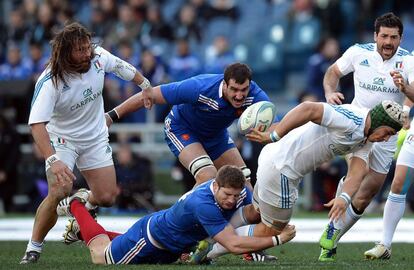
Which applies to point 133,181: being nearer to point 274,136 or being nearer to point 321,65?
point 321,65

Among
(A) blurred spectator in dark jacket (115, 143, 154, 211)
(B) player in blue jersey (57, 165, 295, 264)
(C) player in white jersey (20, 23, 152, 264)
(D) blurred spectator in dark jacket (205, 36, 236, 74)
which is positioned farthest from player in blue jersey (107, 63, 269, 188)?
(D) blurred spectator in dark jacket (205, 36, 236, 74)

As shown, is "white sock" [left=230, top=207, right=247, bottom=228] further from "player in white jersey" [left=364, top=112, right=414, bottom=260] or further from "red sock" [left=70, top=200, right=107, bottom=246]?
"player in white jersey" [left=364, top=112, right=414, bottom=260]

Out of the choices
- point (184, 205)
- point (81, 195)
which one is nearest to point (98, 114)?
point (81, 195)

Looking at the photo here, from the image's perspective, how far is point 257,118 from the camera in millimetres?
9648

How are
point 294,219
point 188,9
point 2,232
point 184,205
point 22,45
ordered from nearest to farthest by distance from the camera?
point 184,205, point 2,232, point 294,219, point 188,9, point 22,45

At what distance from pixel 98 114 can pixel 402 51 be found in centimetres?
310

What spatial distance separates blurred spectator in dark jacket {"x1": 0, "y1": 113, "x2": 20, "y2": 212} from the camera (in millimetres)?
18328

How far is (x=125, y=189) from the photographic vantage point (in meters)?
17.7

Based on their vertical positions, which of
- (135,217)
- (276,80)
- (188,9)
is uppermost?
(188,9)

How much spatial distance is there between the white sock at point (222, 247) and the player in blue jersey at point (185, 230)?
0.02m

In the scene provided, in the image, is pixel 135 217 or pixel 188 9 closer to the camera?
pixel 135 217

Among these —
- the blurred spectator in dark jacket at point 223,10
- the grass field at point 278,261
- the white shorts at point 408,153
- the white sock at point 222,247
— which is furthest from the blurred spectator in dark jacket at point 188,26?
Result: the white sock at point 222,247

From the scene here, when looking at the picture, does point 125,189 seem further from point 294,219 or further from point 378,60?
point 378,60

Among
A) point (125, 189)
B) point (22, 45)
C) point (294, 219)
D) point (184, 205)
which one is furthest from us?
point (22, 45)
